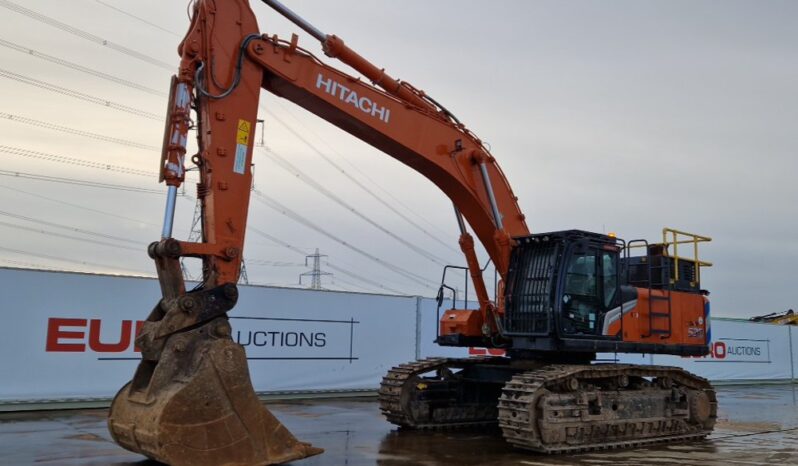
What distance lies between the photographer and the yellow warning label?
26.6ft

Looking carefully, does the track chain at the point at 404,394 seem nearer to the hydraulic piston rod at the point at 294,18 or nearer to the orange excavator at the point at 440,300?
the orange excavator at the point at 440,300

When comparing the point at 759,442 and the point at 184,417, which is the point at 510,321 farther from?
the point at 184,417

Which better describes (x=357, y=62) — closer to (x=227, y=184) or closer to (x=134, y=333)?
(x=227, y=184)

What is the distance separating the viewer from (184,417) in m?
6.67

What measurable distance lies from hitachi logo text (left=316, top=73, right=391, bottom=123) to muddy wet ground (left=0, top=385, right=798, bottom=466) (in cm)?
428

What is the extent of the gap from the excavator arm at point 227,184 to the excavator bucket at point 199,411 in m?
0.01

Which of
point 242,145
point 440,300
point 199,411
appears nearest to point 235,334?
point 440,300

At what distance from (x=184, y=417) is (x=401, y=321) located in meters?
10.7

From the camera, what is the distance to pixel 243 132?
26.8 ft

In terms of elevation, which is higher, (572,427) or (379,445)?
(572,427)

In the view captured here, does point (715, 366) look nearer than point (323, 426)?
No

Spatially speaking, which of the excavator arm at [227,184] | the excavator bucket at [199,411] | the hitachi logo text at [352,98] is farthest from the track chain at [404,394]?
the hitachi logo text at [352,98]

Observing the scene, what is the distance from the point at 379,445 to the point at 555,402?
234 cm

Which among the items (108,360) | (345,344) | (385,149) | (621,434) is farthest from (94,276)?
(621,434)
